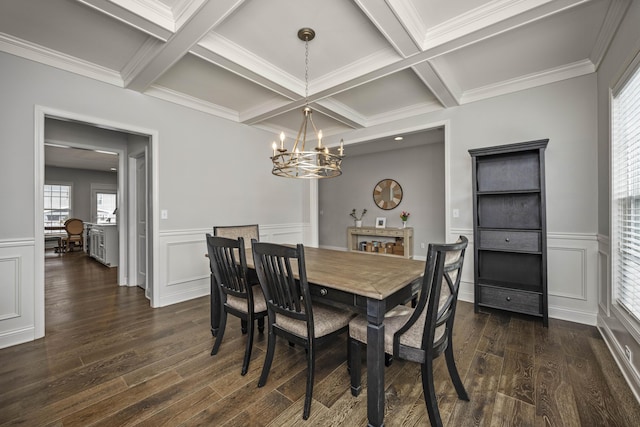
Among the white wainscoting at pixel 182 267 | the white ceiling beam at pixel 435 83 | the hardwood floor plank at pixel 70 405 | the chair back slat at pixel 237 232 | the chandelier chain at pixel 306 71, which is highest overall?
the chandelier chain at pixel 306 71

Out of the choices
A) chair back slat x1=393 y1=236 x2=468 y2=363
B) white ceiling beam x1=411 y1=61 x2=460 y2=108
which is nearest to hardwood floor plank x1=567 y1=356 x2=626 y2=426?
chair back slat x1=393 y1=236 x2=468 y2=363

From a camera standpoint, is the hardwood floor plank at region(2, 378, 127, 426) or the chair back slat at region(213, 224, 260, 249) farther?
the chair back slat at region(213, 224, 260, 249)

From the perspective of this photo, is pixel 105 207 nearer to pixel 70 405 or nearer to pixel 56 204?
pixel 56 204

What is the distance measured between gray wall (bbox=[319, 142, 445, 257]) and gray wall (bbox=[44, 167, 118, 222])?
748 centimetres

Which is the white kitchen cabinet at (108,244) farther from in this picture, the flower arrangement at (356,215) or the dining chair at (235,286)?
the flower arrangement at (356,215)

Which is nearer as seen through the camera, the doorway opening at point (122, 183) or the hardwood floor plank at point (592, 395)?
the hardwood floor plank at point (592, 395)

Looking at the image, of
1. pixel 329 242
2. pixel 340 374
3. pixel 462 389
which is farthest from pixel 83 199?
pixel 462 389

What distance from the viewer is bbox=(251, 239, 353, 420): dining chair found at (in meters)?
1.57

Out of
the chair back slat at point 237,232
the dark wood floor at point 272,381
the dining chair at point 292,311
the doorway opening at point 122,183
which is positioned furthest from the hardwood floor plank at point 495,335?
the doorway opening at point 122,183

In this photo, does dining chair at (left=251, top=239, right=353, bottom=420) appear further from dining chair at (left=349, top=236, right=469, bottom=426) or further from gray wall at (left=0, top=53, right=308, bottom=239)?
gray wall at (left=0, top=53, right=308, bottom=239)

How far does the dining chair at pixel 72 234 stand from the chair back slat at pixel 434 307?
30.8 ft

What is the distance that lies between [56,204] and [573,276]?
11963mm

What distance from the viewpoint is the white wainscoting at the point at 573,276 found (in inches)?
107

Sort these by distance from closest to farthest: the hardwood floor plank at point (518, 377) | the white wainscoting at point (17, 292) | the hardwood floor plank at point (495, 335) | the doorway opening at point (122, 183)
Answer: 1. the hardwood floor plank at point (518, 377)
2. the hardwood floor plank at point (495, 335)
3. the white wainscoting at point (17, 292)
4. the doorway opening at point (122, 183)
